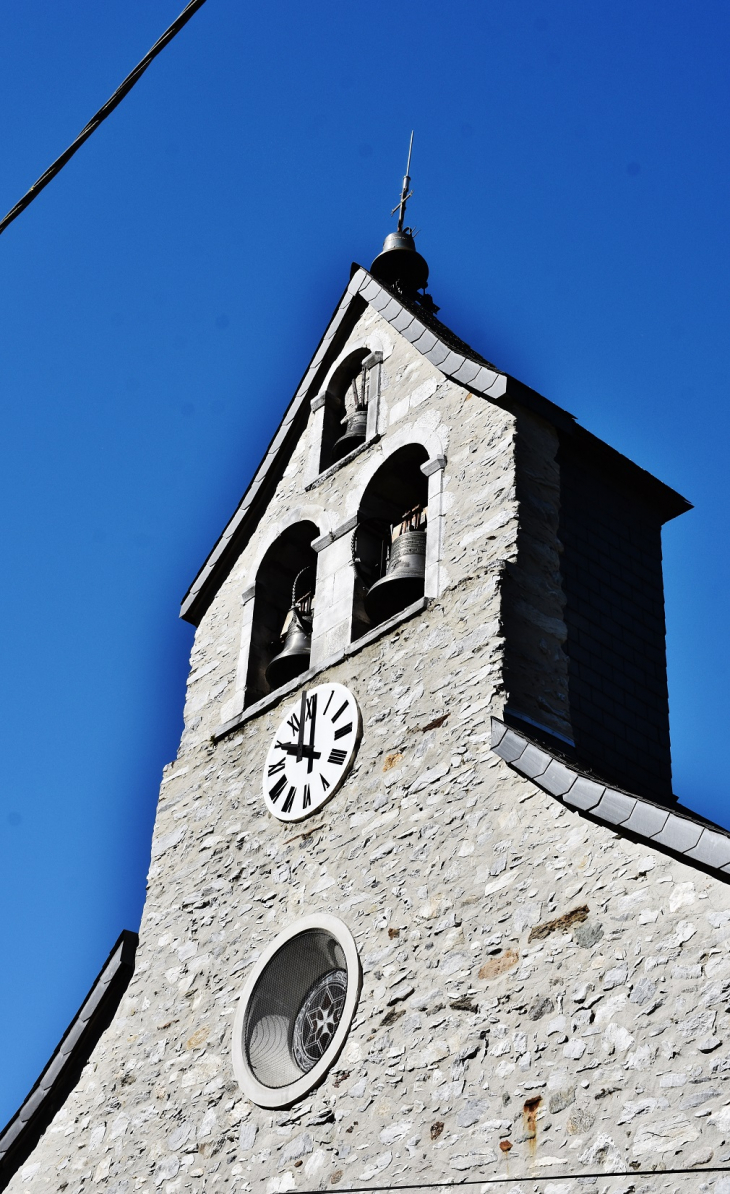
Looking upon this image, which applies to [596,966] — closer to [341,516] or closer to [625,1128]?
[625,1128]

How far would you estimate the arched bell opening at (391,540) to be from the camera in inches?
518

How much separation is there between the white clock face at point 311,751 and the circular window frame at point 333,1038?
102 cm

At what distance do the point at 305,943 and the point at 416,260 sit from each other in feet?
29.4

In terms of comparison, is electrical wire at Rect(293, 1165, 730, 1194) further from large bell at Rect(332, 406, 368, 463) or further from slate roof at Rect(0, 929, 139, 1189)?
large bell at Rect(332, 406, 368, 463)

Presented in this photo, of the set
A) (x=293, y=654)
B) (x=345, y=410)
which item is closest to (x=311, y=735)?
(x=293, y=654)

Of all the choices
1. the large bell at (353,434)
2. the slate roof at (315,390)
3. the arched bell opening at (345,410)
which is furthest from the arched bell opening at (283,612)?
the large bell at (353,434)

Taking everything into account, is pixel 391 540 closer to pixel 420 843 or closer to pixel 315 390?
pixel 315 390

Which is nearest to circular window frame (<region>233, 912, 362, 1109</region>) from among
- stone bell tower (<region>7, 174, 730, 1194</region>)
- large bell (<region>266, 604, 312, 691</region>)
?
stone bell tower (<region>7, 174, 730, 1194</region>)

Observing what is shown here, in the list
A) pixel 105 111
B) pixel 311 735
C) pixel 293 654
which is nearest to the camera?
pixel 105 111

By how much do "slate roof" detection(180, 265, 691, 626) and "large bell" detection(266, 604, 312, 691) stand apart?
1.45 metres

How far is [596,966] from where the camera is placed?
9195 millimetres

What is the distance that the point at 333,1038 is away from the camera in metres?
10.7

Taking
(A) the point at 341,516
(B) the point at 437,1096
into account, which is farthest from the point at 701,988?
(A) the point at 341,516

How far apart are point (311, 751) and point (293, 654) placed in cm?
129
